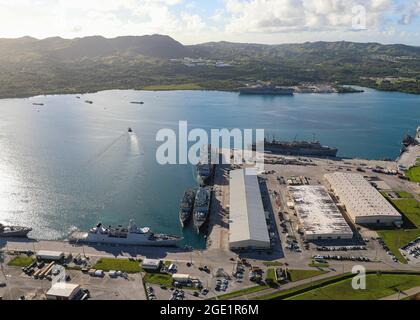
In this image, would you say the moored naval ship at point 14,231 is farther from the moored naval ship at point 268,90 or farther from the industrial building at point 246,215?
the moored naval ship at point 268,90

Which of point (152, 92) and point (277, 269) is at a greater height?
point (152, 92)

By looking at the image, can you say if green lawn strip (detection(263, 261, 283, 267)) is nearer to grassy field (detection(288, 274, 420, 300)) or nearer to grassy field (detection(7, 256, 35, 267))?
grassy field (detection(288, 274, 420, 300))

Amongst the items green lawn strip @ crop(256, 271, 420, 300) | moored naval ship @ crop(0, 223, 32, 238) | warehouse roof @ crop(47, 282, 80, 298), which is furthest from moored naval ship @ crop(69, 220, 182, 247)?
green lawn strip @ crop(256, 271, 420, 300)

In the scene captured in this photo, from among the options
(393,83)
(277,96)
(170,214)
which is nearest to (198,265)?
(170,214)

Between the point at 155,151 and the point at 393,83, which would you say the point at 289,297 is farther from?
the point at 393,83

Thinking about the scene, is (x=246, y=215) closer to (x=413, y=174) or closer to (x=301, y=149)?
(x=413, y=174)

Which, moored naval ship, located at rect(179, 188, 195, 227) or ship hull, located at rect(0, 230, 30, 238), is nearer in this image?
ship hull, located at rect(0, 230, 30, 238)

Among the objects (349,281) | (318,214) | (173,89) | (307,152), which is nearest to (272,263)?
(349,281)
